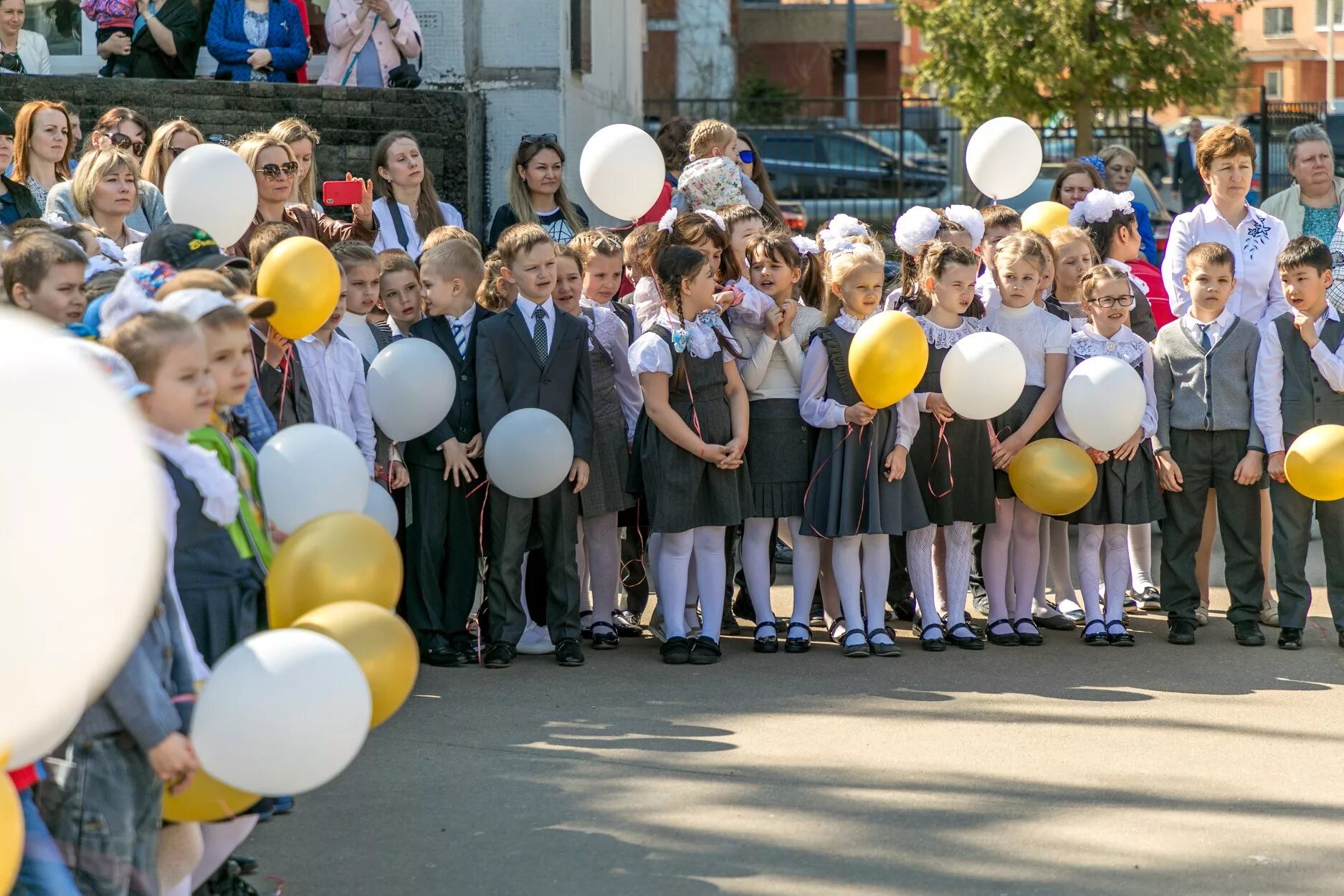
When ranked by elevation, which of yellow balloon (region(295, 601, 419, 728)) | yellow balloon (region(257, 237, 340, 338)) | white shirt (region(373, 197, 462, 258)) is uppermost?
white shirt (region(373, 197, 462, 258))

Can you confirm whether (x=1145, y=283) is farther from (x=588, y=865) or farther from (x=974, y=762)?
(x=588, y=865)

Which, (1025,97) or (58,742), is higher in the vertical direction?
(1025,97)

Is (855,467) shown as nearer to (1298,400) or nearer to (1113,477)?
(1113,477)

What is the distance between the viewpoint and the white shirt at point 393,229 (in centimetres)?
763

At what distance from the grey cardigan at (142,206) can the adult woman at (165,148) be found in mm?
123

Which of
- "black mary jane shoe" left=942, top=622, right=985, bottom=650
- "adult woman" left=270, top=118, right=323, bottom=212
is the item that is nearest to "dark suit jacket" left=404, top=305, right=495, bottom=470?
"adult woman" left=270, top=118, right=323, bottom=212

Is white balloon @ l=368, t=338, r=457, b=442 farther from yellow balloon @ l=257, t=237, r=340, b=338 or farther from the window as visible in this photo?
the window

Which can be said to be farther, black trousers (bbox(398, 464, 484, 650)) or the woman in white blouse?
the woman in white blouse

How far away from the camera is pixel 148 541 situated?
2.99 meters

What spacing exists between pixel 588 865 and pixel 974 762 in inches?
56.5

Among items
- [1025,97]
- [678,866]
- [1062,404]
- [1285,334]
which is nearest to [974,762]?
[678,866]

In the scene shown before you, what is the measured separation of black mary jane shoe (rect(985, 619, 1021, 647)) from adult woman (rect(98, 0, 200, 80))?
6673 millimetres

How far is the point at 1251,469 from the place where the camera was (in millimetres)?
6781

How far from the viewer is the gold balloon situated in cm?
377
